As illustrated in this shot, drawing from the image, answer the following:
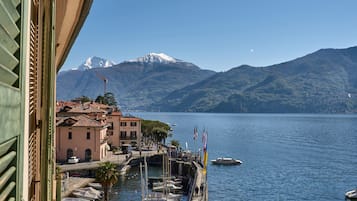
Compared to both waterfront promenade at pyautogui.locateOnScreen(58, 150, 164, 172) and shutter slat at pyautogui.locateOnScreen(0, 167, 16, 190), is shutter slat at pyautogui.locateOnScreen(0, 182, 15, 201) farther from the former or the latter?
waterfront promenade at pyautogui.locateOnScreen(58, 150, 164, 172)

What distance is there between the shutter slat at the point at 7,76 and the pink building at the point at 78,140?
55.6m

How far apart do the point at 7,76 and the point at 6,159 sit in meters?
0.26

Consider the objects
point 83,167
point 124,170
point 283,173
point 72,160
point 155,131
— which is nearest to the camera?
point 83,167

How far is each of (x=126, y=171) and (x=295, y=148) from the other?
62.0m

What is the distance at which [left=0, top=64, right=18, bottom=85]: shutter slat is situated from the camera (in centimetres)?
114

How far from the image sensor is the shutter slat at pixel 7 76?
3.75 ft

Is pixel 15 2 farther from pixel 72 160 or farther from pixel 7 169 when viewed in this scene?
pixel 72 160

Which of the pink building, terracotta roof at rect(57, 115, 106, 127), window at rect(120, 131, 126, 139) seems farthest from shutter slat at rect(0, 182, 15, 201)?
window at rect(120, 131, 126, 139)

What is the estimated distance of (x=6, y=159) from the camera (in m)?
1.25

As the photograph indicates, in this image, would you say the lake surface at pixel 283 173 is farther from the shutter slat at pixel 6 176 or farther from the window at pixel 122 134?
the shutter slat at pixel 6 176

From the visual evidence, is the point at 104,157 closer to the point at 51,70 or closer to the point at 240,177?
the point at 240,177

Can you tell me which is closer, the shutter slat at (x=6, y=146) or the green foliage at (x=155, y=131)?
the shutter slat at (x=6, y=146)

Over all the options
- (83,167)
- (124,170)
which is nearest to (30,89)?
(83,167)

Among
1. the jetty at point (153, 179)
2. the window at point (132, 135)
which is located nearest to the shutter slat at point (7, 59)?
the jetty at point (153, 179)
